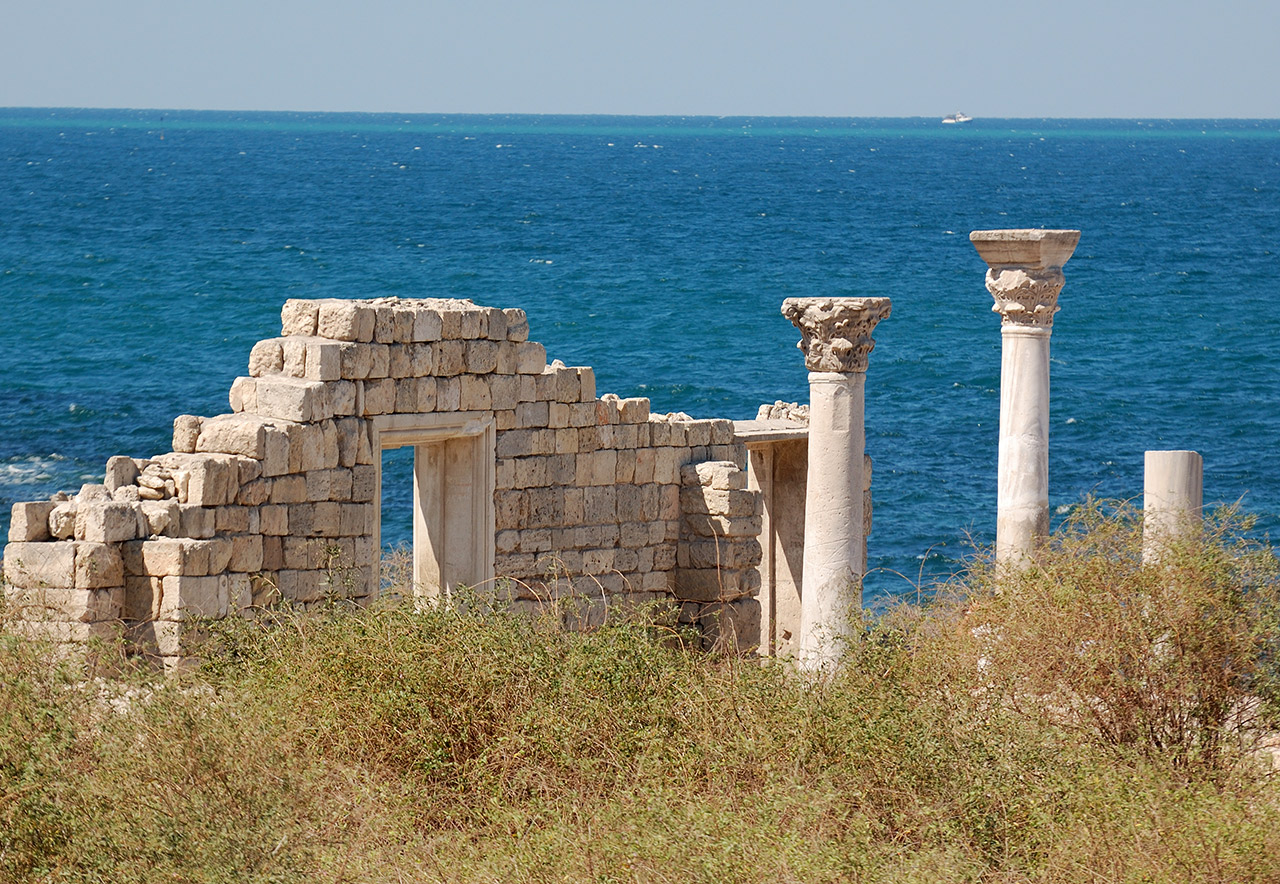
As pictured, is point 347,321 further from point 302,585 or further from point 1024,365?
point 1024,365

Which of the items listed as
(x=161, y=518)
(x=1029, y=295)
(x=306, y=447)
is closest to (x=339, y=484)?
(x=306, y=447)

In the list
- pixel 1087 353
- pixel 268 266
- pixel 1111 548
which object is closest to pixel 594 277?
pixel 268 266

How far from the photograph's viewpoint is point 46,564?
1081 centimetres

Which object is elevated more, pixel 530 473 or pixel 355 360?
pixel 355 360

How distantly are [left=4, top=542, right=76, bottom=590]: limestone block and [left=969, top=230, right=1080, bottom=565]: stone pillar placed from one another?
21.5ft

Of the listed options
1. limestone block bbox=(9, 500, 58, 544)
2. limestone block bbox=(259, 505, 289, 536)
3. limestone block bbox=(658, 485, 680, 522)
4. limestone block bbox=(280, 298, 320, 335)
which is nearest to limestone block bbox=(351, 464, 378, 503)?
limestone block bbox=(259, 505, 289, 536)

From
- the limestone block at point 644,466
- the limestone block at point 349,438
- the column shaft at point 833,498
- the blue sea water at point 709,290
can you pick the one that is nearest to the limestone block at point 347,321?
the limestone block at point 349,438

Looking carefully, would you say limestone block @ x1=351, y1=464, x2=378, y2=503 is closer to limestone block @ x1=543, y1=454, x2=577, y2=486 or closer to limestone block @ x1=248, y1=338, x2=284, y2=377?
limestone block @ x1=248, y1=338, x2=284, y2=377

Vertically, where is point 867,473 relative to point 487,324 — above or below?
below

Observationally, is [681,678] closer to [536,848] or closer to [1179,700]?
[536,848]

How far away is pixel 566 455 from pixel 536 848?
625 centimetres

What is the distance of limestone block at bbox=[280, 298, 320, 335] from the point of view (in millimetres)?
12148

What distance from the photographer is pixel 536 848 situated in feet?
24.6

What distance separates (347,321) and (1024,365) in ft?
16.5
